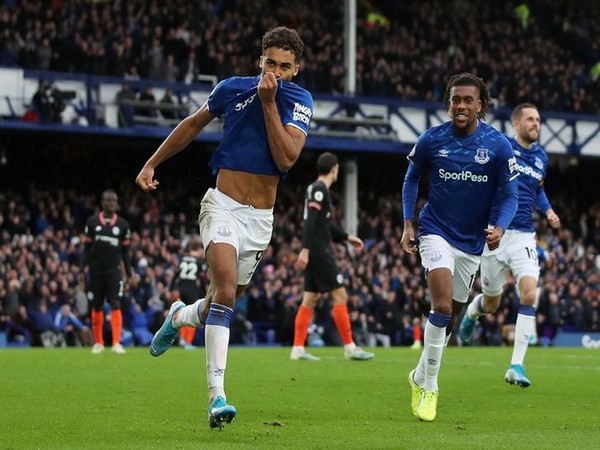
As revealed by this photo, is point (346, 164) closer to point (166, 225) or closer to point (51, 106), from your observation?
point (166, 225)

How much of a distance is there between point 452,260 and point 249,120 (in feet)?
6.32

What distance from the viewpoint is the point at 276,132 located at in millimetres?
7680

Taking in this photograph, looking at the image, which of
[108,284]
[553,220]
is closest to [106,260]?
[108,284]

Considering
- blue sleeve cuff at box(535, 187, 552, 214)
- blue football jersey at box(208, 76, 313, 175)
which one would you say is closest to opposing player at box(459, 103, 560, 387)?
blue sleeve cuff at box(535, 187, 552, 214)

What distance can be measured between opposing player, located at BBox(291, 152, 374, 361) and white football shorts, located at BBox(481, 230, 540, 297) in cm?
313

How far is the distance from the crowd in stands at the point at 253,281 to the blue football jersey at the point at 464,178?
1365 cm

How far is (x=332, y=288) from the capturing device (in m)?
16.0

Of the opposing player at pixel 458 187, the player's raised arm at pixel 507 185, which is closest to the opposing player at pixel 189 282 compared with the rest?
the opposing player at pixel 458 187

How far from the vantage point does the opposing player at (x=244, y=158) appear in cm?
784

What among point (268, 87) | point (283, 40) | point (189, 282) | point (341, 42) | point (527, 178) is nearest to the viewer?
point (268, 87)

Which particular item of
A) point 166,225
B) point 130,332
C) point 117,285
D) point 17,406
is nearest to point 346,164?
point 166,225

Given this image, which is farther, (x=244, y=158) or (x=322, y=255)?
(x=322, y=255)

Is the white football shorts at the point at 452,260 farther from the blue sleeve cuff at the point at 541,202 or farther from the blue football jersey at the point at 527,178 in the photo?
the blue sleeve cuff at the point at 541,202

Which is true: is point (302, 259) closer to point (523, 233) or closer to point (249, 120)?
point (523, 233)
